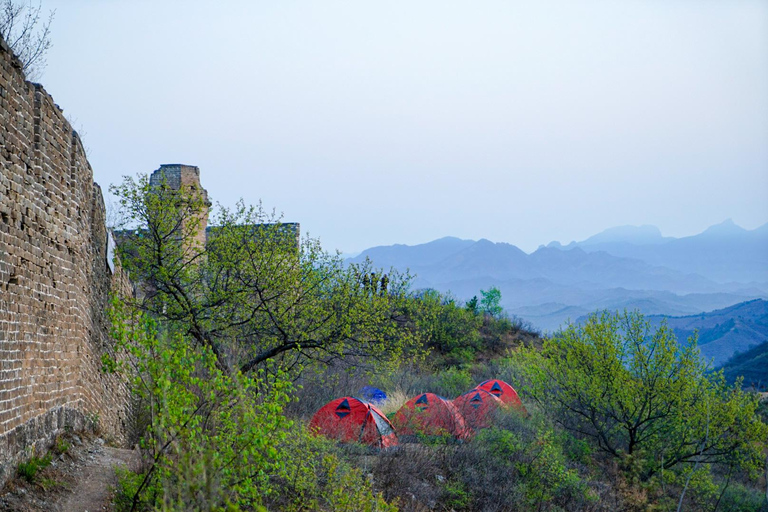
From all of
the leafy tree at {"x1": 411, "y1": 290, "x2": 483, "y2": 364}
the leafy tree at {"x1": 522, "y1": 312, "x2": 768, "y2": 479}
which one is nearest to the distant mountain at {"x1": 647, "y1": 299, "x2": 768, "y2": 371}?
the leafy tree at {"x1": 411, "y1": 290, "x2": 483, "y2": 364}

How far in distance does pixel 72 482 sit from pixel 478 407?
39.3ft

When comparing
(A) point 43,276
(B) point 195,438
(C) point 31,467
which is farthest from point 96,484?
(A) point 43,276

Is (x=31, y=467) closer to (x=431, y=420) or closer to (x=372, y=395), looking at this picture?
(x=431, y=420)

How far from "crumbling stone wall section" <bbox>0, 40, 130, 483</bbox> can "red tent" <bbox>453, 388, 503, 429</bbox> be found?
9.27m

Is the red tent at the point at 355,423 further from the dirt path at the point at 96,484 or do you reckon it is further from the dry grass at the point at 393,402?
the dirt path at the point at 96,484

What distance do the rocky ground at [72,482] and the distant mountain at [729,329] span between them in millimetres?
58416

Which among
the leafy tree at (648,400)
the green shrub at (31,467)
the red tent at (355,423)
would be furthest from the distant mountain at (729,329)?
the green shrub at (31,467)

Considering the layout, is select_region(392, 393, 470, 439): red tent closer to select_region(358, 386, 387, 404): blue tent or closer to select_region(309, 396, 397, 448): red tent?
select_region(309, 396, 397, 448): red tent

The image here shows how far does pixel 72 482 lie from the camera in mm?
7562

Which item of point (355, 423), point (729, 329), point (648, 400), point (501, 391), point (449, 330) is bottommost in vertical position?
point (729, 329)

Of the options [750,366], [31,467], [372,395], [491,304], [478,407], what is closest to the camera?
[31,467]

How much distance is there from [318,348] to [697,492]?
992 cm

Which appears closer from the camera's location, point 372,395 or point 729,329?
point 372,395

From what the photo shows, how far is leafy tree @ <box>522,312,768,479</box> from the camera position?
15.3m
